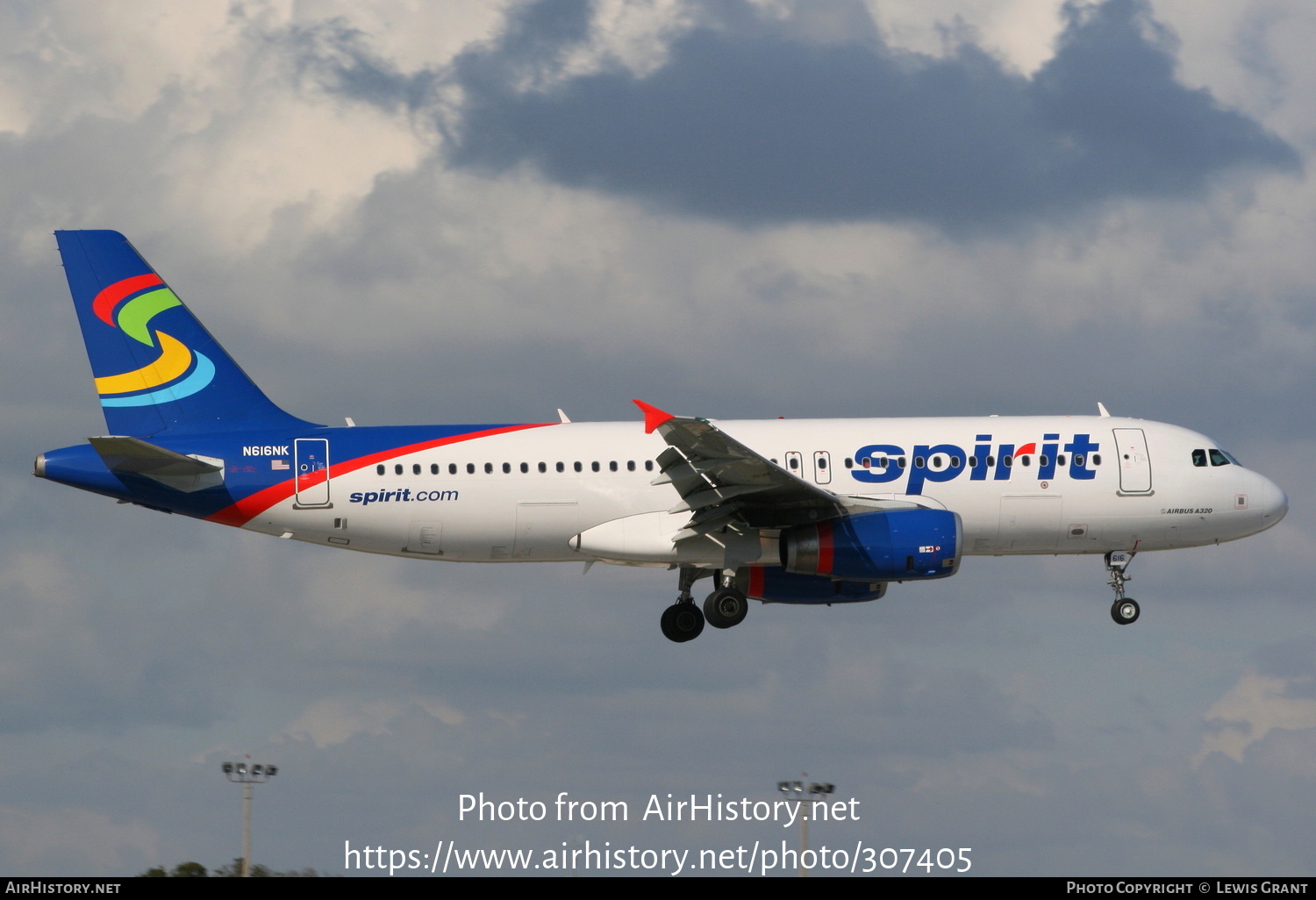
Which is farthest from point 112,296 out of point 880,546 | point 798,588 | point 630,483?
point 880,546

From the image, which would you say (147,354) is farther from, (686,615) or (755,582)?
(755,582)

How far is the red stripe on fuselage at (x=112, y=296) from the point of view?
161 feet

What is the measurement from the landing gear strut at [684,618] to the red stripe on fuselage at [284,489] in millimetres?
7795

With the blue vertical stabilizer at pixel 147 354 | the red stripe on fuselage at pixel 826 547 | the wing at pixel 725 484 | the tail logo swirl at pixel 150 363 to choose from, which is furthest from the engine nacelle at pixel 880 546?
the tail logo swirl at pixel 150 363

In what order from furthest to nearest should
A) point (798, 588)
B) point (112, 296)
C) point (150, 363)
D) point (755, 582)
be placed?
point (798, 588) < point (755, 582) < point (112, 296) < point (150, 363)

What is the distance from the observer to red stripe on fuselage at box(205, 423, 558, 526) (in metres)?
46.8

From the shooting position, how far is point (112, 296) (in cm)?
4934

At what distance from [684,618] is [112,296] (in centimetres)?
1912

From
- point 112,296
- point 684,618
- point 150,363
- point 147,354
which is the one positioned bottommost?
point 684,618

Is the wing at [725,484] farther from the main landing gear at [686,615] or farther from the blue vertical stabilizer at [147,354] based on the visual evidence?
the blue vertical stabilizer at [147,354]

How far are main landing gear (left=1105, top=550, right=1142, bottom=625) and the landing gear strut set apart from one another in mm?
11959

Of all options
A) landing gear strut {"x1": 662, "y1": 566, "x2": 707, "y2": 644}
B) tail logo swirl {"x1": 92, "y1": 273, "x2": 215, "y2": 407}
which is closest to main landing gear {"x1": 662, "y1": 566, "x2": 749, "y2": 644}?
landing gear strut {"x1": 662, "y1": 566, "x2": 707, "y2": 644}

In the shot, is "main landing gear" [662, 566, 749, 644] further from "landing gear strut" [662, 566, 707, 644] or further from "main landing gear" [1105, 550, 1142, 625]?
"main landing gear" [1105, 550, 1142, 625]
